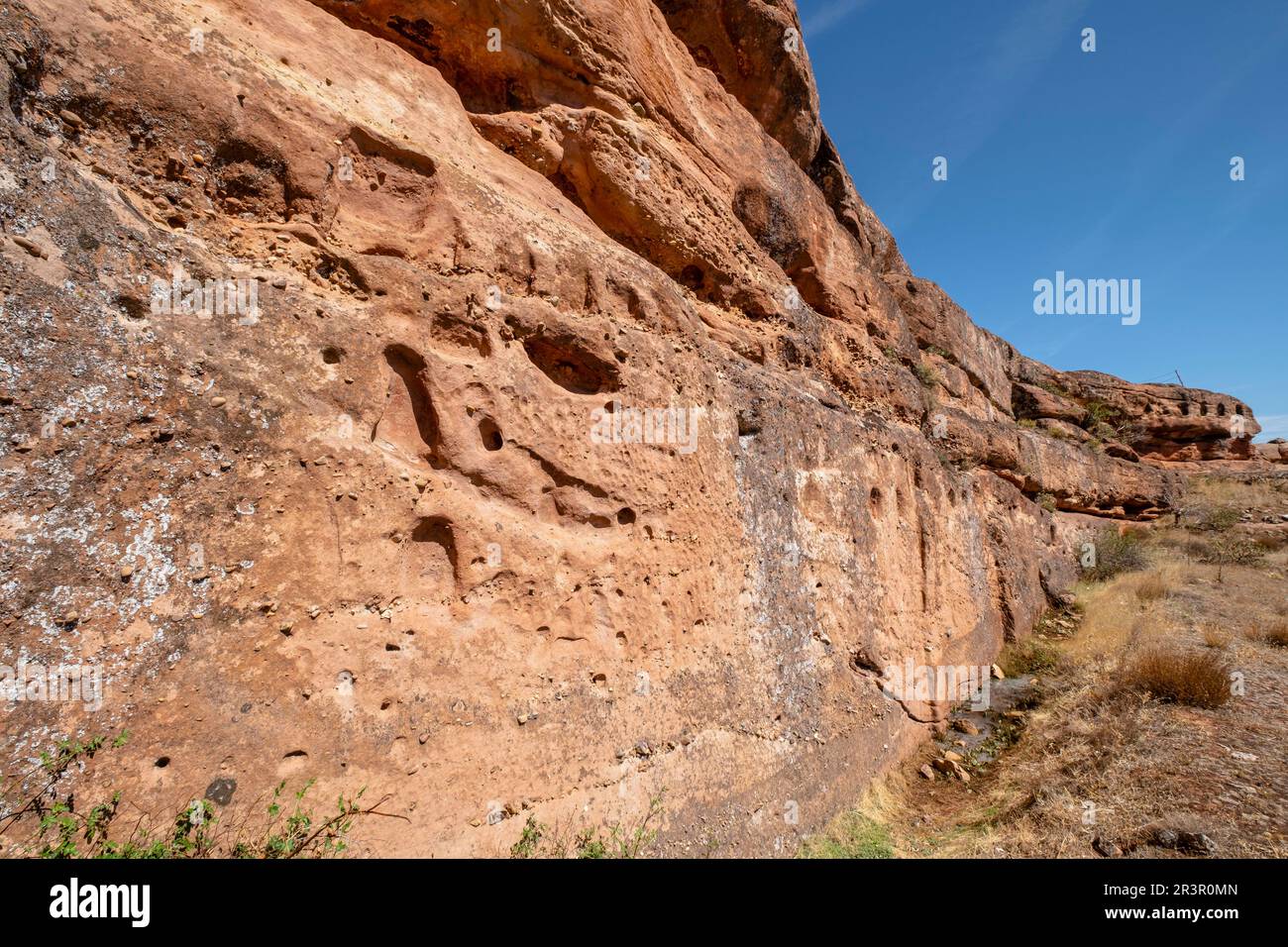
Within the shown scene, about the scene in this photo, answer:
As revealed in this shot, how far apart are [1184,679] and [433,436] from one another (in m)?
8.16

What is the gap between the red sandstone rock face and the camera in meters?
2.21

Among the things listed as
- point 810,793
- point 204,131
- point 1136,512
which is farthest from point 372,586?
point 1136,512

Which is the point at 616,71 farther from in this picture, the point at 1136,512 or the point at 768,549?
the point at 1136,512

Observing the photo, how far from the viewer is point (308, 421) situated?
272 cm

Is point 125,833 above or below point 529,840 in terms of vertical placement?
above

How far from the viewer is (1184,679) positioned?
620 centimetres

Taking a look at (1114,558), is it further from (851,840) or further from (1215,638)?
(851,840)

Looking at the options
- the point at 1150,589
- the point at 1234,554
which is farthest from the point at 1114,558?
the point at 1234,554

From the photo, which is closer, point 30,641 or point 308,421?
point 30,641

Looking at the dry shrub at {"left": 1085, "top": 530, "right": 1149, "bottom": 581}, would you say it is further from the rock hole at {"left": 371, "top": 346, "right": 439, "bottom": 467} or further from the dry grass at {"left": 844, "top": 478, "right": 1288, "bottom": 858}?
the rock hole at {"left": 371, "top": 346, "right": 439, "bottom": 467}

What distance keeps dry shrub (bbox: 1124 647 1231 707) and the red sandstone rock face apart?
8.23 feet

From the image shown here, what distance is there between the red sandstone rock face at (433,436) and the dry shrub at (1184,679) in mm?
2509

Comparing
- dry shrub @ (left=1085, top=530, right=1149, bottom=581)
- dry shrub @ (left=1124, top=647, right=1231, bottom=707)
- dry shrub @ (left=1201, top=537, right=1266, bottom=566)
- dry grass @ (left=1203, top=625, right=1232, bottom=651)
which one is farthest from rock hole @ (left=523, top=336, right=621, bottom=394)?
dry shrub @ (left=1201, top=537, right=1266, bottom=566)

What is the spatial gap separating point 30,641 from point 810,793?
4.96 m
